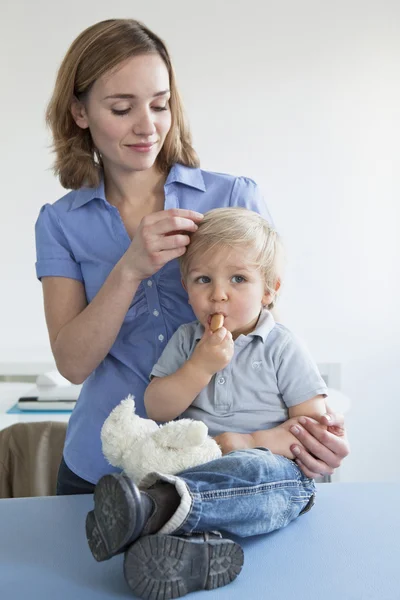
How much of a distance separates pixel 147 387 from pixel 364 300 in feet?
7.28

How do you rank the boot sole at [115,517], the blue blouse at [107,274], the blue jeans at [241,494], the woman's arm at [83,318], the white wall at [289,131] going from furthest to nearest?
the white wall at [289,131], the blue blouse at [107,274], the woman's arm at [83,318], the blue jeans at [241,494], the boot sole at [115,517]

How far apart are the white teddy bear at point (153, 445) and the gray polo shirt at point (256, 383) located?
0.19m

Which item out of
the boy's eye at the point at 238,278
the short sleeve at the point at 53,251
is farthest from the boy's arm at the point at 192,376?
the short sleeve at the point at 53,251

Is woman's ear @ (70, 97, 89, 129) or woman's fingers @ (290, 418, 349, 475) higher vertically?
woman's ear @ (70, 97, 89, 129)

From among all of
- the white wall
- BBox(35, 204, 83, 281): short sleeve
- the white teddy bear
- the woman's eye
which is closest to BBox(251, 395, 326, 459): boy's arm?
the white teddy bear

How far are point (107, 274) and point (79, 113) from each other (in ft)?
1.08

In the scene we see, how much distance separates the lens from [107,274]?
1.60 meters

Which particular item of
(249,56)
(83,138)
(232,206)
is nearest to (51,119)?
(83,138)

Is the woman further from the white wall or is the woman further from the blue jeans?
the white wall

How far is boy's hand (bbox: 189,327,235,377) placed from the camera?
138 centimetres

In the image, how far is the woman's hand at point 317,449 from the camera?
134cm

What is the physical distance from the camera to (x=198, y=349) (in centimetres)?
140

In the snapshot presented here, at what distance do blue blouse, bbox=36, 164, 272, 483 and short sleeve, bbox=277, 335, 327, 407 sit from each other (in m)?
0.24

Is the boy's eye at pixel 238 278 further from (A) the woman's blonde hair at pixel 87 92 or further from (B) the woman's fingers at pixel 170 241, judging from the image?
(A) the woman's blonde hair at pixel 87 92
